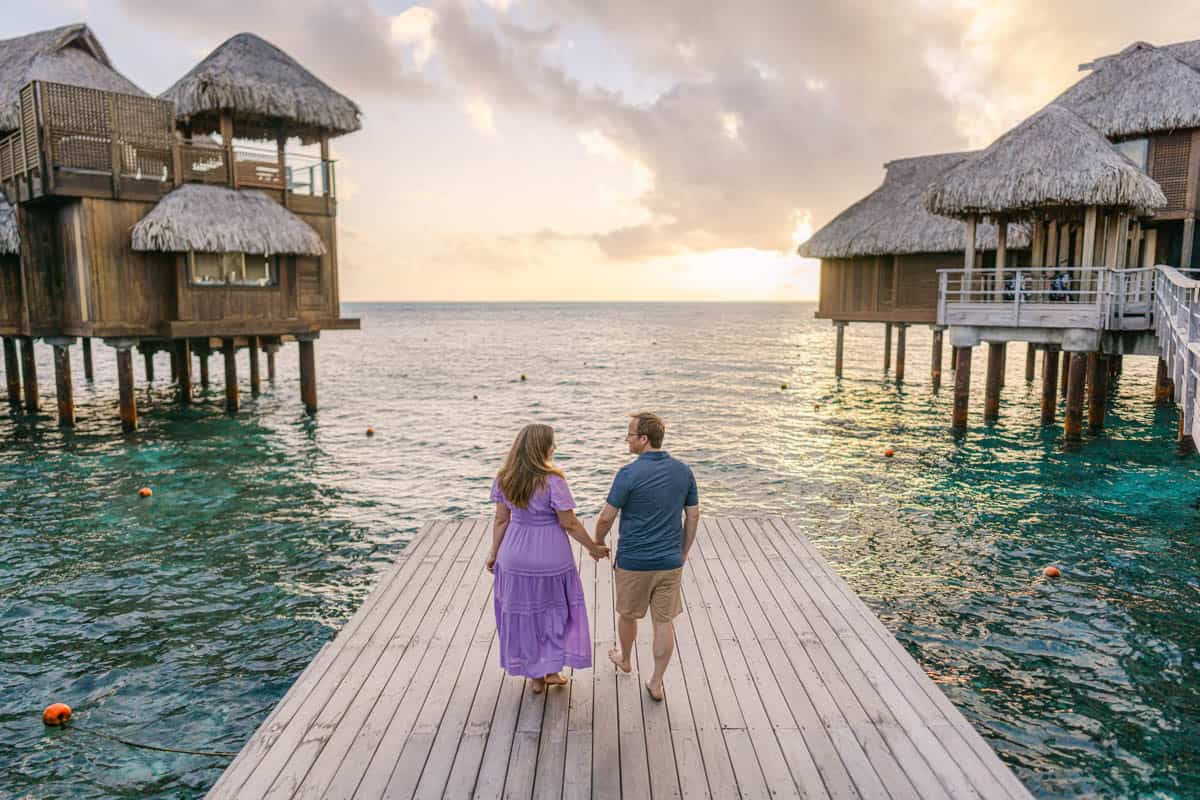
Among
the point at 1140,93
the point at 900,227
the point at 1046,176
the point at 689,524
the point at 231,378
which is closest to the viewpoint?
the point at 689,524

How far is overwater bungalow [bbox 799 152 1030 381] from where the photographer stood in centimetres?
2631

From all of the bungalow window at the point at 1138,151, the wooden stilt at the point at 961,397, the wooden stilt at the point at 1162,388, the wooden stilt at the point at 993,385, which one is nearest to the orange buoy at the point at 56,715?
the wooden stilt at the point at 961,397

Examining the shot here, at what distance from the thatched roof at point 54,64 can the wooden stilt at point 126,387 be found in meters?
6.94

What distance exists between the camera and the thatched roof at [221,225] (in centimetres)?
1925

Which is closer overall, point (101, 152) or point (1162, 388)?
point (101, 152)

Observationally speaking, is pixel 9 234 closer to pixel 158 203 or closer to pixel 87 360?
pixel 158 203

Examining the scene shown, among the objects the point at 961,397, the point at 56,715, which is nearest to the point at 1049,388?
the point at 961,397

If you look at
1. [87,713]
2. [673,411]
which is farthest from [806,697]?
[673,411]

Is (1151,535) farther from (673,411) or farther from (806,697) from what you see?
(673,411)

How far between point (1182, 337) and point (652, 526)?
31.7ft

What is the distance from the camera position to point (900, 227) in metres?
27.2

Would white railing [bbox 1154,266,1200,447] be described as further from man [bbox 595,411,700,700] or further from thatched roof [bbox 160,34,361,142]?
Answer: thatched roof [bbox 160,34,361,142]

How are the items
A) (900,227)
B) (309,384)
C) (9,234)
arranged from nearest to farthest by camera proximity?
1. (9,234)
2. (309,384)
3. (900,227)

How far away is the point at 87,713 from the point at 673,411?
71.4ft
